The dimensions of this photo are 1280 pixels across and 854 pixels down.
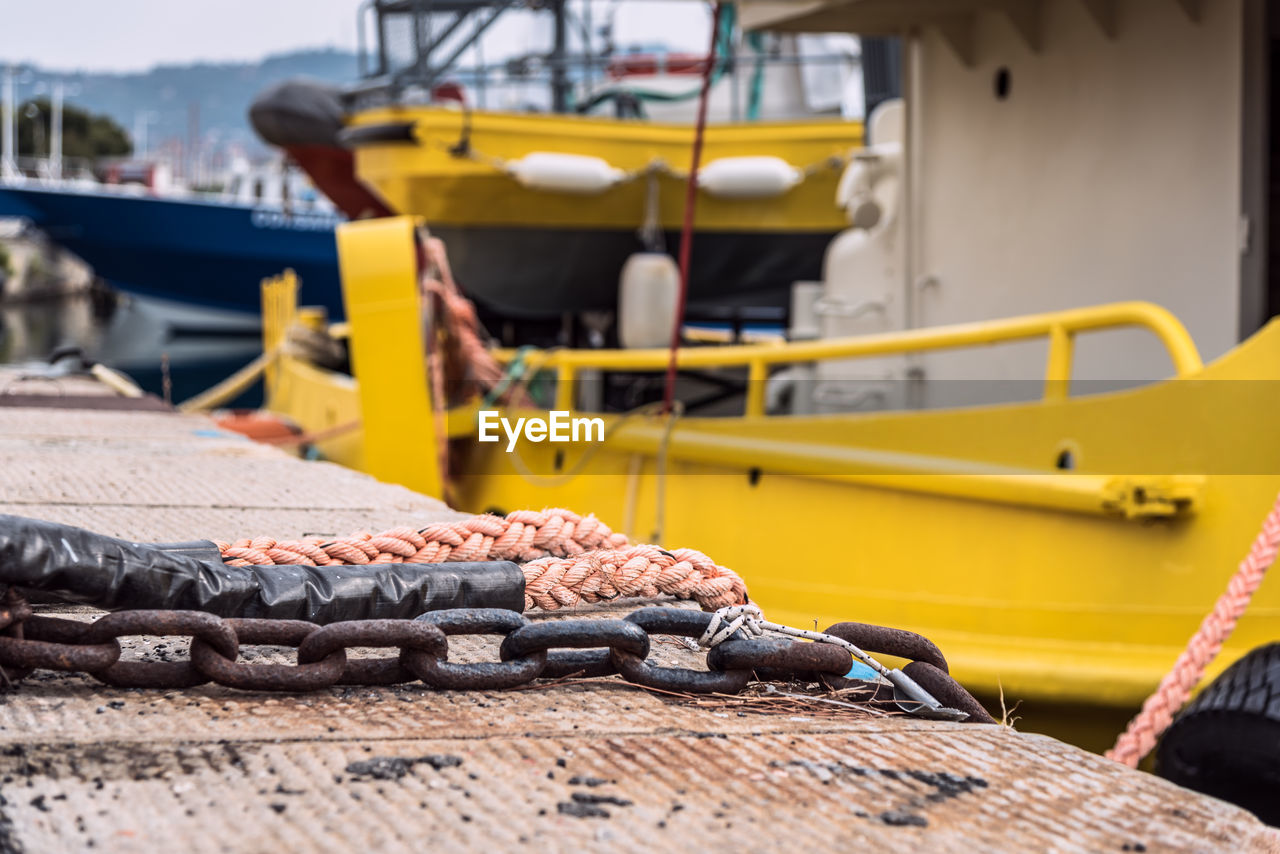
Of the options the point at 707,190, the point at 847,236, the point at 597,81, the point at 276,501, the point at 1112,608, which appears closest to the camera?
the point at 276,501

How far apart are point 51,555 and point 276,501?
1.41m

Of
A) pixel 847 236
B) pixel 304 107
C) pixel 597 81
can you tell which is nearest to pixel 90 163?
pixel 304 107

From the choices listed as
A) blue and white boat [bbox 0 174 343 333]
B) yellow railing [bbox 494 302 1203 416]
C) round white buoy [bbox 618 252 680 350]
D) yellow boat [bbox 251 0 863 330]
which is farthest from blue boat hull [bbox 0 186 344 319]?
yellow railing [bbox 494 302 1203 416]

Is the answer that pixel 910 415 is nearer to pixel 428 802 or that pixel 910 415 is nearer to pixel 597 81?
pixel 428 802

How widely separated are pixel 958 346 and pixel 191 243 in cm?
2978

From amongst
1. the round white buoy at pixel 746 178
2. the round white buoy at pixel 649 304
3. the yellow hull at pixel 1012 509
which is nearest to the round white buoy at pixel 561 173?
the round white buoy at pixel 746 178

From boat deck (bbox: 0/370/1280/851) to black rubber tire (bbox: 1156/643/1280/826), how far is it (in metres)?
1.97

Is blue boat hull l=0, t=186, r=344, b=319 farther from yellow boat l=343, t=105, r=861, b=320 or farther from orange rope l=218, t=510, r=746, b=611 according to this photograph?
orange rope l=218, t=510, r=746, b=611

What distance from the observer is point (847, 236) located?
667 cm

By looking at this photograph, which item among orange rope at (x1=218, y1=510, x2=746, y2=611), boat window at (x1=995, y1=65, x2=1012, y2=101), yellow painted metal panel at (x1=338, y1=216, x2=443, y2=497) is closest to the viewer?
orange rope at (x1=218, y1=510, x2=746, y2=611)

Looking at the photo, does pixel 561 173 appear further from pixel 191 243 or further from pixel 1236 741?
pixel 191 243

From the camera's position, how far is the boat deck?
47.0 inches

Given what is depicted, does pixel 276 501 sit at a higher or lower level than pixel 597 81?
lower

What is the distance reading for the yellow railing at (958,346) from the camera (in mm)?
4176
